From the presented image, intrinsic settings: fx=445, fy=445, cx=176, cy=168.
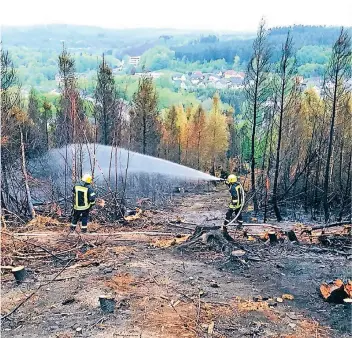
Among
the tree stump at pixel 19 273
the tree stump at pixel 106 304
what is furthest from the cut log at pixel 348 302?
the tree stump at pixel 19 273

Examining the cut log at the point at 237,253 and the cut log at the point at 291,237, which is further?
the cut log at the point at 291,237

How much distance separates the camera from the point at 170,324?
21.9 feet

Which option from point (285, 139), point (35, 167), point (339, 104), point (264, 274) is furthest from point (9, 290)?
point (285, 139)

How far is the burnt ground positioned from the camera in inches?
263

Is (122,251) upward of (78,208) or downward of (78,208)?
downward

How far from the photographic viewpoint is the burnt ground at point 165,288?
21.9 ft

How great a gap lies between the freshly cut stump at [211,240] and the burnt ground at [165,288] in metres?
0.24

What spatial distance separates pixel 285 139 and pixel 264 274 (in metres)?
17.9

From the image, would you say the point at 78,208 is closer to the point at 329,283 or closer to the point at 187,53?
the point at 329,283

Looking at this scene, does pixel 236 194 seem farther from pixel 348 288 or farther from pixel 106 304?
pixel 106 304

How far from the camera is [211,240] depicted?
403 inches

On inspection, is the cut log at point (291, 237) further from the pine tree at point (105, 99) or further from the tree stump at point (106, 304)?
the pine tree at point (105, 99)

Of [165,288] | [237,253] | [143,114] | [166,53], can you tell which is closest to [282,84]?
[237,253]

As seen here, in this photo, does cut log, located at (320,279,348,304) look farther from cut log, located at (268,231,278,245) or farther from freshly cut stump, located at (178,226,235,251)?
cut log, located at (268,231,278,245)
